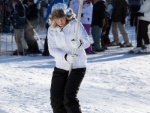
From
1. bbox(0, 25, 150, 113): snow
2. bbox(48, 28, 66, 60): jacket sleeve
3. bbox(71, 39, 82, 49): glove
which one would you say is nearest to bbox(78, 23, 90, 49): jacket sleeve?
bbox(71, 39, 82, 49): glove

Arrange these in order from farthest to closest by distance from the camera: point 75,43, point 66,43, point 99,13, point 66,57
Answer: point 99,13
point 66,43
point 66,57
point 75,43

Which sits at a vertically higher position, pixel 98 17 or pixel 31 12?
pixel 31 12

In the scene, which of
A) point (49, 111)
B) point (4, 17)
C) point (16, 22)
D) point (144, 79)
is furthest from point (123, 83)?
point (4, 17)

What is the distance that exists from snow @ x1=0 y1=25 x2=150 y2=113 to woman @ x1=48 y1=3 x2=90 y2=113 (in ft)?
3.24

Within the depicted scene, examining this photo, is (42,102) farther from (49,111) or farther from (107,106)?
(107,106)

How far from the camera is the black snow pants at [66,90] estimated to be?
4.79 metres

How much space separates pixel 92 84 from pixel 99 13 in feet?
12.5

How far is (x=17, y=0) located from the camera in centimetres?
1035

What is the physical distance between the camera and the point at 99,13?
1112 cm

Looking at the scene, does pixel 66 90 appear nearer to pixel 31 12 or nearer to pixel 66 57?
pixel 66 57

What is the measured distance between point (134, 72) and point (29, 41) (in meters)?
3.11

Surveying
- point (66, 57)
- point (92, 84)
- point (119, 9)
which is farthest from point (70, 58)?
point (119, 9)

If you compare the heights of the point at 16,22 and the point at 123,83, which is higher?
the point at 16,22

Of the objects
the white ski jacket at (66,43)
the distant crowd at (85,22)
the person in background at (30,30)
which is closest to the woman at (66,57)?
the white ski jacket at (66,43)
